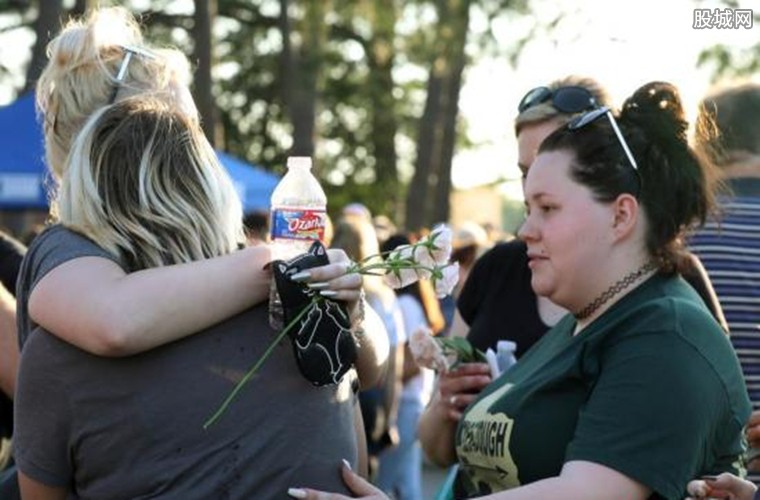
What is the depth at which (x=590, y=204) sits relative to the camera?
271 centimetres

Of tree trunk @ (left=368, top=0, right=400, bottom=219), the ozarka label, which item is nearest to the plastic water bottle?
the ozarka label

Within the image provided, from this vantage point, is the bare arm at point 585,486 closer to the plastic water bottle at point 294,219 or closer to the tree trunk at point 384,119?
the plastic water bottle at point 294,219

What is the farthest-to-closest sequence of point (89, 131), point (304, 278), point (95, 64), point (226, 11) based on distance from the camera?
point (226, 11), point (95, 64), point (89, 131), point (304, 278)

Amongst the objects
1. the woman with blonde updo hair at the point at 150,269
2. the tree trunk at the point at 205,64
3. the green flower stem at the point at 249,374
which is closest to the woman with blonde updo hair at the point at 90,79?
the woman with blonde updo hair at the point at 150,269

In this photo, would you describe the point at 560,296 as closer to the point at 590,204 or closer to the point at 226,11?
the point at 590,204

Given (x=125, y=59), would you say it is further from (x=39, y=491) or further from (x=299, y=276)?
(x=39, y=491)

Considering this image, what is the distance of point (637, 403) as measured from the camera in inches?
97.1

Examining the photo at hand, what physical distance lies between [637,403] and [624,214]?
432mm

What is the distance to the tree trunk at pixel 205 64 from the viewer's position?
1867 cm

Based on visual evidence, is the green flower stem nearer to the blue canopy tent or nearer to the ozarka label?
the ozarka label

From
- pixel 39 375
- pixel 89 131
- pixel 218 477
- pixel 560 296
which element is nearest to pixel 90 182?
pixel 89 131

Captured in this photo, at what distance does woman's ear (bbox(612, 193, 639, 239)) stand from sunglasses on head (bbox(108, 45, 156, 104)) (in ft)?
3.92

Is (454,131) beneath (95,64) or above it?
beneath

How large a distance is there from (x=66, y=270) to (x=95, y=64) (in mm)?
820
